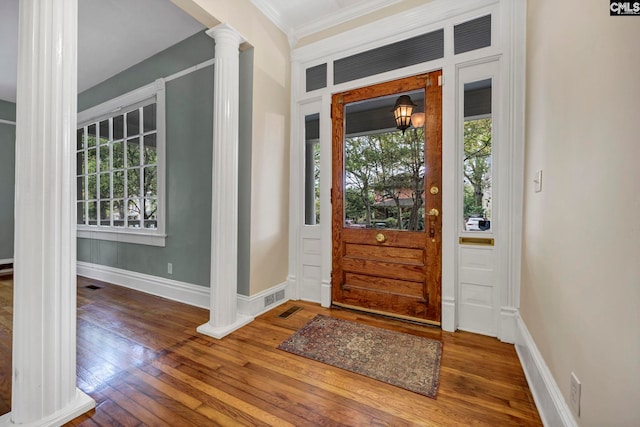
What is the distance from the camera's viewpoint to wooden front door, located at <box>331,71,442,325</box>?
97.0 inches

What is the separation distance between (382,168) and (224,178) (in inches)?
58.5

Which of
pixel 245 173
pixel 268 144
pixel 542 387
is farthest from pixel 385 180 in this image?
pixel 542 387

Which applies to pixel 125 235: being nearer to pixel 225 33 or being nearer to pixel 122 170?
pixel 122 170

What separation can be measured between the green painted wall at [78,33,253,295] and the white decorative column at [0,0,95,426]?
55.0 inches

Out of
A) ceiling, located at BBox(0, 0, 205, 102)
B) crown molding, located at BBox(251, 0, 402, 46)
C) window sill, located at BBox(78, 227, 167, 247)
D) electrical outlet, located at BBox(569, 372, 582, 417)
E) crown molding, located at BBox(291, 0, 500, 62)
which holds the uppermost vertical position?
crown molding, located at BBox(251, 0, 402, 46)

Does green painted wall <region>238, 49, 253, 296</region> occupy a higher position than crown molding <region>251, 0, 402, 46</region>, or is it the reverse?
crown molding <region>251, 0, 402, 46</region>

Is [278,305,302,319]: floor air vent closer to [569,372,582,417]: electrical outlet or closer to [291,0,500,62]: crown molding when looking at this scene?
[569,372,582,417]: electrical outlet

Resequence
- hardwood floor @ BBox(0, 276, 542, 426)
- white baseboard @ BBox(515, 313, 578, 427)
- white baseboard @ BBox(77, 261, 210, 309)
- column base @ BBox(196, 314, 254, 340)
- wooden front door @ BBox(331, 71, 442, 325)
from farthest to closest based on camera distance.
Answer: white baseboard @ BBox(77, 261, 210, 309) < wooden front door @ BBox(331, 71, 442, 325) < column base @ BBox(196, 314, 254, 340) < hardwood floor @ BBox(0, 276, 542, 426) < white baseboard @ BBox(515, 313, 578, 427)

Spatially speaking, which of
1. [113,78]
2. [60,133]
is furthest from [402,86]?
[113,78]

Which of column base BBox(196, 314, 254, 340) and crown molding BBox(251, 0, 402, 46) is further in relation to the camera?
crown molding BBox(251, 0, 402, 46)

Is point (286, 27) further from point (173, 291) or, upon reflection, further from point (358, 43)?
point (173, 291)

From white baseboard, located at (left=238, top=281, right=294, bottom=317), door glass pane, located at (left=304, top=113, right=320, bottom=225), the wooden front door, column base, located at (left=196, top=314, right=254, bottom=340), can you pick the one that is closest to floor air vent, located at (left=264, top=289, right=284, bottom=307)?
white baseboard, located at (left=238, top=281, right=294, bottom=317)

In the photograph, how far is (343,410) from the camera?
1.44m

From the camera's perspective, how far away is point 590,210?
3.39ft
